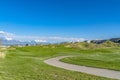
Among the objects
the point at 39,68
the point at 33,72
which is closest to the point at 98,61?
the point at 39,68

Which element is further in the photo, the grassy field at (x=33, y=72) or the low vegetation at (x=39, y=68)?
the low vegetation at (x=39, y=68)

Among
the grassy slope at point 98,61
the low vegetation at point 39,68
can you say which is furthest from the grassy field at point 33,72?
the grassy slope at point 98,61

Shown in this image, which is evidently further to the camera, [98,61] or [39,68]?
[98,61]

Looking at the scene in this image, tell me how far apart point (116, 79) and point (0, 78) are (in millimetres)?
9445

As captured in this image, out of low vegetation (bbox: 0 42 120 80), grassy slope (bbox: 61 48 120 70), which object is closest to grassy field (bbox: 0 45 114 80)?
low vegetation (bbox: 0 42 120 80)

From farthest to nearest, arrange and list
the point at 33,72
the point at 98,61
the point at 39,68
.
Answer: the point at 98,61 < the point at 39,68 < the point at 33,72

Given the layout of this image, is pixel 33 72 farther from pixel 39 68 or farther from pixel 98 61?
pixel 98 61

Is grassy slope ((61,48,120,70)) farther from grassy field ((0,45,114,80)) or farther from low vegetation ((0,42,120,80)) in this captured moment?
grassy field ((0,45,114,80))

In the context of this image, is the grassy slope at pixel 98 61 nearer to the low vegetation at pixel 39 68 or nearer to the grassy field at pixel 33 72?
the low vegetation at pixel 39 68

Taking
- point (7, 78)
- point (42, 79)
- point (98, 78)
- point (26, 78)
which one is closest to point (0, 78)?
point (7, 78)

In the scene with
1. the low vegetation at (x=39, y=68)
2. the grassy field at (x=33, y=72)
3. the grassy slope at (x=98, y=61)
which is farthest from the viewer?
the grassy slope at (x=98, y=61)

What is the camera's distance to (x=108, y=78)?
718 inches

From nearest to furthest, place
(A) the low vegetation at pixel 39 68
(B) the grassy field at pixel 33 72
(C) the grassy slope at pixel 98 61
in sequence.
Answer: (B) the grassy field at pixel 33 72 < (A) the low vegetation at pixel 39 68 < (C) the grassy slope at pixel 98 61

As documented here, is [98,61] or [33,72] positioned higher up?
[33,72]
